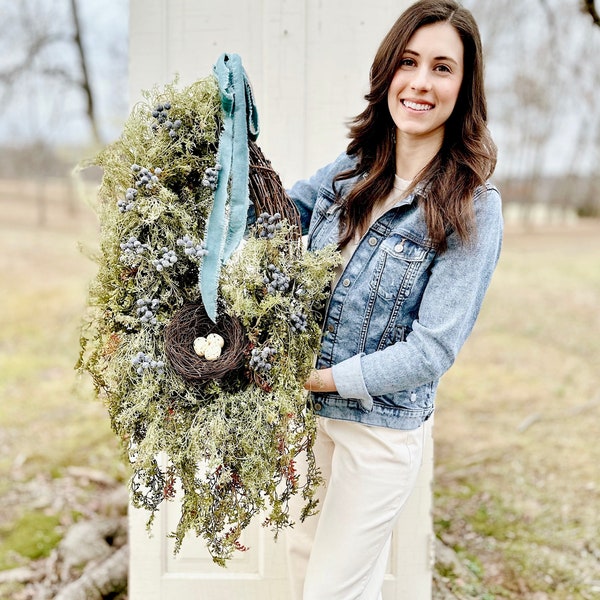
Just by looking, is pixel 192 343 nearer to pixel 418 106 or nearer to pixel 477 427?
pixel 418 106

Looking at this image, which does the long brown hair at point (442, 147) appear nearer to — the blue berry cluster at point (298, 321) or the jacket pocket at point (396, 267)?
the jacket pocket at point (396, 267)

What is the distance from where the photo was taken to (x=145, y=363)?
152 cm

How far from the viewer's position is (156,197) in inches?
61.9

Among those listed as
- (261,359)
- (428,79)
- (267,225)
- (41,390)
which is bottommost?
(41,390)

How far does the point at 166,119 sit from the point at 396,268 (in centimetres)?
66

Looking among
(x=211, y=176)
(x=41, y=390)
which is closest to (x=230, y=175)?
(x=211, y=176)

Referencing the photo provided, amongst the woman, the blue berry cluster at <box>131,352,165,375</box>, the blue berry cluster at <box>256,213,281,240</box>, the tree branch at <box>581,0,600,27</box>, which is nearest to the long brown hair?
the woman

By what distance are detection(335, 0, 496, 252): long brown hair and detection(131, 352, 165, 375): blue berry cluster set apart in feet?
1.85

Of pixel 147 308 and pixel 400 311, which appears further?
pixel 400 311

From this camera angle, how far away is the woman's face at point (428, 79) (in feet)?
5.21

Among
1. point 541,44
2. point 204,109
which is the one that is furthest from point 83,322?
point 541,44

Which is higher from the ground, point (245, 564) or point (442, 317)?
point (442, 317)

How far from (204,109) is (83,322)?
61 cm

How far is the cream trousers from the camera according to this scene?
1.71 metres
